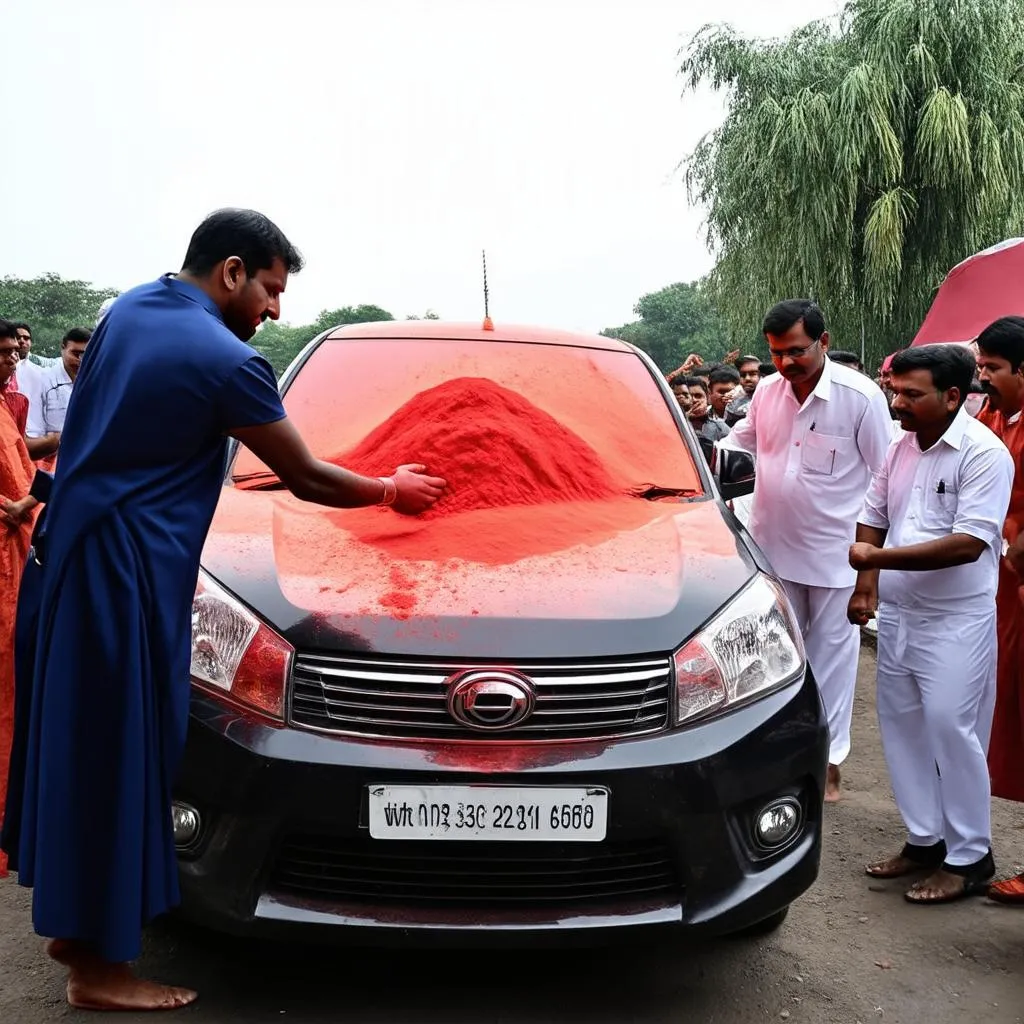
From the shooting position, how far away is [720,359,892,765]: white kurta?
440cm

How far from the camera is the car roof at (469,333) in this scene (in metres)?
3.95

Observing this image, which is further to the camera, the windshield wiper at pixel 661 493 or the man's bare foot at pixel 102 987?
the windshield wiper at pixel 661 493

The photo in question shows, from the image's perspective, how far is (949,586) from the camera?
3449 millimetres

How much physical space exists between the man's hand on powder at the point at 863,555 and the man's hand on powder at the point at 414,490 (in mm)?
1306

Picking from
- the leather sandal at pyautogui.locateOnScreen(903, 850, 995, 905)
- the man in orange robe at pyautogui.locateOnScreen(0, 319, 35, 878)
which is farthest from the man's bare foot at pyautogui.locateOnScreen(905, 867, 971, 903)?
the man in orange robe at pyautogui.locateOnScreen(0, 319, 35, 878)

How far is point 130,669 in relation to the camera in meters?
2.38

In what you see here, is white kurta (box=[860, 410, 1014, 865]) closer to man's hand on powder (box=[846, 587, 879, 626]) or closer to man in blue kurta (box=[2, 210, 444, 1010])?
man's hand on powder (box=[846, 587, 879, 626])

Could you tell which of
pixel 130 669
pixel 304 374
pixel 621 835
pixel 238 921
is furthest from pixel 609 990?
pixel 304 374

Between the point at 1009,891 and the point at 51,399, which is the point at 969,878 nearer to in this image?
the point at 1009,891

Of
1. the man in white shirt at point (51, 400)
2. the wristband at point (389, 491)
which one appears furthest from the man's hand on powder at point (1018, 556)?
the man in white shirt at point (51, 400)

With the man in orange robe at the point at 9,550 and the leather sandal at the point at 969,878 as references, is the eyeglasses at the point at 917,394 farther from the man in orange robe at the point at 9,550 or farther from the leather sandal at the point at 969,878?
the man in orange robe at the point at 9,550

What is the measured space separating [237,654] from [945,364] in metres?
2.25

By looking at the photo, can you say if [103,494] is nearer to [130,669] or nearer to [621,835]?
[130,669]

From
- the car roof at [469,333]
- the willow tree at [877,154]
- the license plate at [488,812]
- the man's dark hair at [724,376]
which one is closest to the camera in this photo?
the license plate at [488,812]
